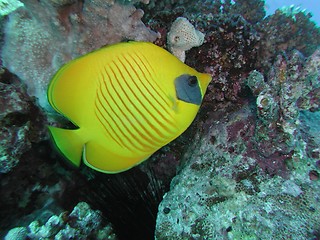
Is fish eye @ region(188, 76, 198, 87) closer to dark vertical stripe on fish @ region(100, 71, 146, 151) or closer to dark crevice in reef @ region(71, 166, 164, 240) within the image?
dark vertical stripe on fish @ region(100, 71, 146, 151)

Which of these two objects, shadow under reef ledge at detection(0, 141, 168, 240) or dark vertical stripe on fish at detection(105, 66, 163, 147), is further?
shadow under reef ledge at detection(0, 141, 168, 240)

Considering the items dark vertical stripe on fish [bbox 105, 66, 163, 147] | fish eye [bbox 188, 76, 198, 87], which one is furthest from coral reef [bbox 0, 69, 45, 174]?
fish eye [bbox 188, 76, 198, 87]

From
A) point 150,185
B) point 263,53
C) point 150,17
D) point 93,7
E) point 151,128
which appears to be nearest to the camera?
point 151,128

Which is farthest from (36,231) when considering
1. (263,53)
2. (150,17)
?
(263,53)

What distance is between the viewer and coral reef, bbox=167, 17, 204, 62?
211cm

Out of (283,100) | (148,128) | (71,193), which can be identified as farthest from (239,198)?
(71,193)

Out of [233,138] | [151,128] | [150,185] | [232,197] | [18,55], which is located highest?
[18,55]

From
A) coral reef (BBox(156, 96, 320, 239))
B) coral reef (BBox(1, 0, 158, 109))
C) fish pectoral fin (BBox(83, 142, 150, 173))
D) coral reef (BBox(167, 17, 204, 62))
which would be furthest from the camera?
coral reef (BBox(167, 17, 204, 62))

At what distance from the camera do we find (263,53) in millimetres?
2725

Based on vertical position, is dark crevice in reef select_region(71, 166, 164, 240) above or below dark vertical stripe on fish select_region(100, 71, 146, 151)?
below

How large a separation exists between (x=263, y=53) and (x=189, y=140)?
46.0 inches

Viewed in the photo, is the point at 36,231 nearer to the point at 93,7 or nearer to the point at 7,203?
the point at 7,203

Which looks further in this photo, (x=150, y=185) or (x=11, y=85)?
(x=150, y=185)

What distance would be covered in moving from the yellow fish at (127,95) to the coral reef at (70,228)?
68 cm
